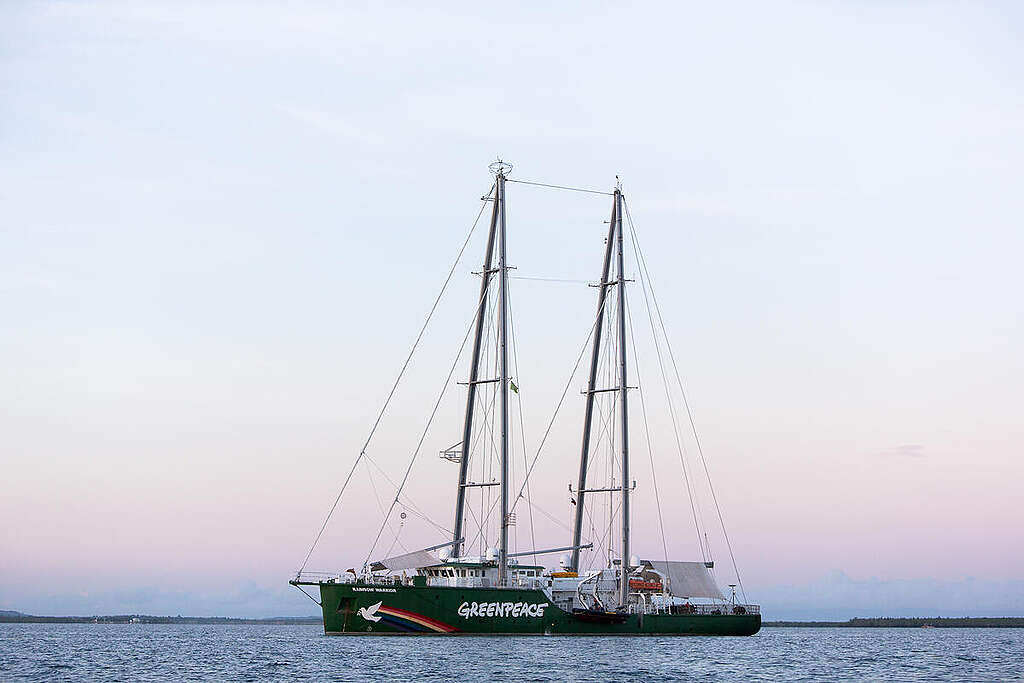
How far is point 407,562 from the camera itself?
74.4 meters

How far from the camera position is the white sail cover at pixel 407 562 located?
74.2 meters

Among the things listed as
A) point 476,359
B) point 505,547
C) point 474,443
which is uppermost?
point 476,359

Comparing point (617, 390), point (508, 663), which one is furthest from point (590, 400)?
point (508, 663)

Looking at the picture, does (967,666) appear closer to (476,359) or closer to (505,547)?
(505,547)

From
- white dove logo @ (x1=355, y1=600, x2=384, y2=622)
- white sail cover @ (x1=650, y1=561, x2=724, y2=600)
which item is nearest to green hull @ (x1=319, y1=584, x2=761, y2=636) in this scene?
white dove logo @ (x1=355, y1=600, x2=384, y2=622)

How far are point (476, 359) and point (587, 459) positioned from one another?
12749 millimetres

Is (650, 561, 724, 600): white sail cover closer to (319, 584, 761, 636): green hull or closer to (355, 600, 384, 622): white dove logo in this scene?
(319, 584, 761, 636): green hull

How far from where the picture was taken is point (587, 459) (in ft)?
282

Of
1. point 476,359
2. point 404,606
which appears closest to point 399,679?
point 404,606

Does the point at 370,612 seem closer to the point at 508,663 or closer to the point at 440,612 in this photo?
the point at 440,612

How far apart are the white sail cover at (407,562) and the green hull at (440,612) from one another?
3761 mm

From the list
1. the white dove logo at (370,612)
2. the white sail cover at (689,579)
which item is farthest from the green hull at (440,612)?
the white sail cover at (689,579)

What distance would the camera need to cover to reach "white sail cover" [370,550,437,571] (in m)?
74.2

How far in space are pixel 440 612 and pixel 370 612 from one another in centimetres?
400
